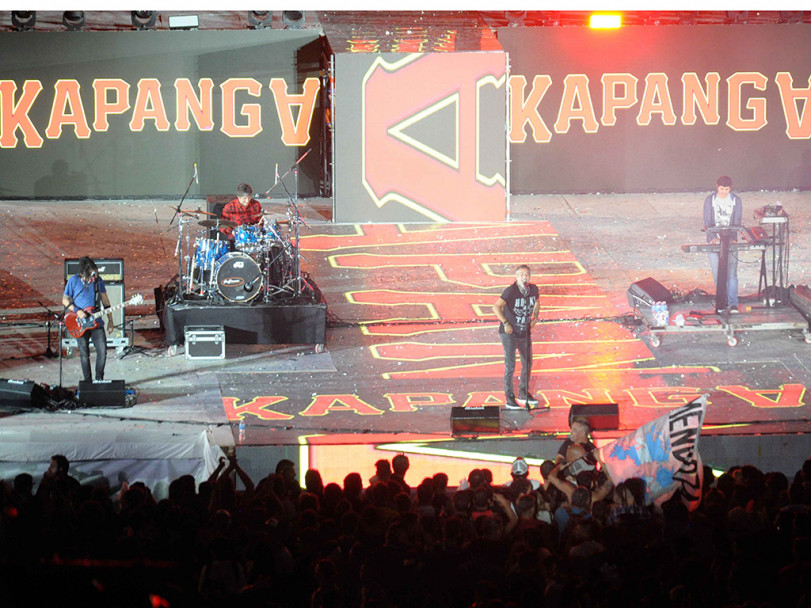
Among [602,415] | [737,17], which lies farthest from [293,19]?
[602,415]

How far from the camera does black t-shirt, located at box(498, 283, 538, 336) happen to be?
1316cm

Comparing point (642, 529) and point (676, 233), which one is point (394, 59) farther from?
point (642, 529)

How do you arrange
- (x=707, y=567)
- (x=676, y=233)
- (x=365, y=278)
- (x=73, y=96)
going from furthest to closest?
(x=73, y=96) → (x=676, y=233) → (x=365, y=278) → (x=707, y=567)

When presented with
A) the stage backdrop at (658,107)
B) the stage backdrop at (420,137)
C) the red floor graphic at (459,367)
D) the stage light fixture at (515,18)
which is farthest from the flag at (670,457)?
the stage light fixture at (515,18)

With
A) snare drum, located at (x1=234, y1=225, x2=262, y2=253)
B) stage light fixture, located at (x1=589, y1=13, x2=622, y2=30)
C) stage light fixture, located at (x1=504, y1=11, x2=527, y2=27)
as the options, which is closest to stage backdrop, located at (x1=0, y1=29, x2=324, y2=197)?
stage light fixture, located at (x1=504, y1=11, x2=527, y2=27)

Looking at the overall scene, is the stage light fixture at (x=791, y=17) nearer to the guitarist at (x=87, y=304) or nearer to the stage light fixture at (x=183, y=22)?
the stage light fixture at (x=183, y=22)

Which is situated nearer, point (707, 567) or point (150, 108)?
point (707, 567)

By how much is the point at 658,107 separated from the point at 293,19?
7.08 m

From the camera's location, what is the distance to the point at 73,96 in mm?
23547

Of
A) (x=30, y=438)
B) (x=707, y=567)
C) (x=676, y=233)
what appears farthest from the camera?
(x=676, y=233)

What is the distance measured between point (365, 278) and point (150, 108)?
23.7 ft

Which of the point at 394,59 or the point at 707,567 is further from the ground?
the point at 394,59

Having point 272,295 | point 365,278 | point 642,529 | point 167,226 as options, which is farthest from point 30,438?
point 167,226

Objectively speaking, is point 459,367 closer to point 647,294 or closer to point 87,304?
point 647,294
